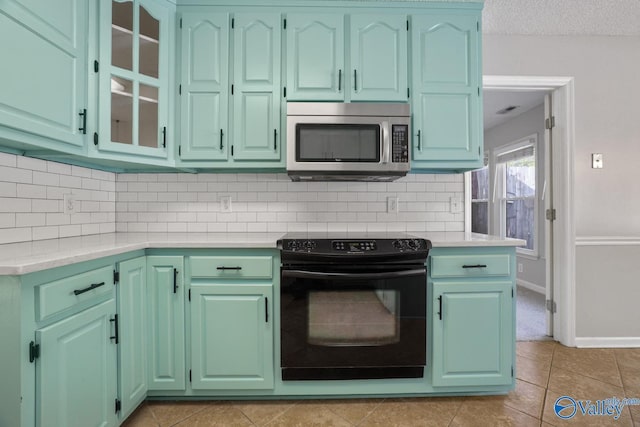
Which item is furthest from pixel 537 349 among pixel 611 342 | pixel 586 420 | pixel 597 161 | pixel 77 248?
pixel 77 248

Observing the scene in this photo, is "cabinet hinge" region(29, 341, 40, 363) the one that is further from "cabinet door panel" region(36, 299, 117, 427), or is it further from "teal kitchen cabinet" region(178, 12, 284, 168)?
"teal kitchen cabinet" region(178, 12, 284, 168)

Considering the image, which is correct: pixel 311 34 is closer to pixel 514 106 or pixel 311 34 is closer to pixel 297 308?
pixel 297 308

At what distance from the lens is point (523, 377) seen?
1999mm

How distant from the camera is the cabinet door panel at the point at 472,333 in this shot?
1.69 m

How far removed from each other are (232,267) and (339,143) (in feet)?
3.16

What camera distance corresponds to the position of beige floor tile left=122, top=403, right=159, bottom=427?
1.56 m

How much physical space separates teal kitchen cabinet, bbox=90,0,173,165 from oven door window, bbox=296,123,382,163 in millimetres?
871

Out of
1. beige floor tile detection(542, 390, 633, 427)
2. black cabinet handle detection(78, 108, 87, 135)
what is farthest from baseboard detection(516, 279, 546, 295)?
black cabinet handle detection(78, 108, 87, 135)

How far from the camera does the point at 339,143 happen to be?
6.05 feet

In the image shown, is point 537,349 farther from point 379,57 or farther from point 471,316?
point 379,57

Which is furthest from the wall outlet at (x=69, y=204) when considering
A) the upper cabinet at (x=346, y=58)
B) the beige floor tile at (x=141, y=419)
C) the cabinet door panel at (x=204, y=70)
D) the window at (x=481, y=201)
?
the window at (x=481, y=201)

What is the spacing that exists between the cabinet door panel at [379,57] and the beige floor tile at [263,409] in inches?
74.6

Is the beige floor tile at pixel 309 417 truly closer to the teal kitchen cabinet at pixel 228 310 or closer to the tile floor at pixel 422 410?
→ the tile floor at pixel 422 410

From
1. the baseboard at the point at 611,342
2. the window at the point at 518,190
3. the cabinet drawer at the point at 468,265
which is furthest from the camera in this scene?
the window at the point at 518,190
